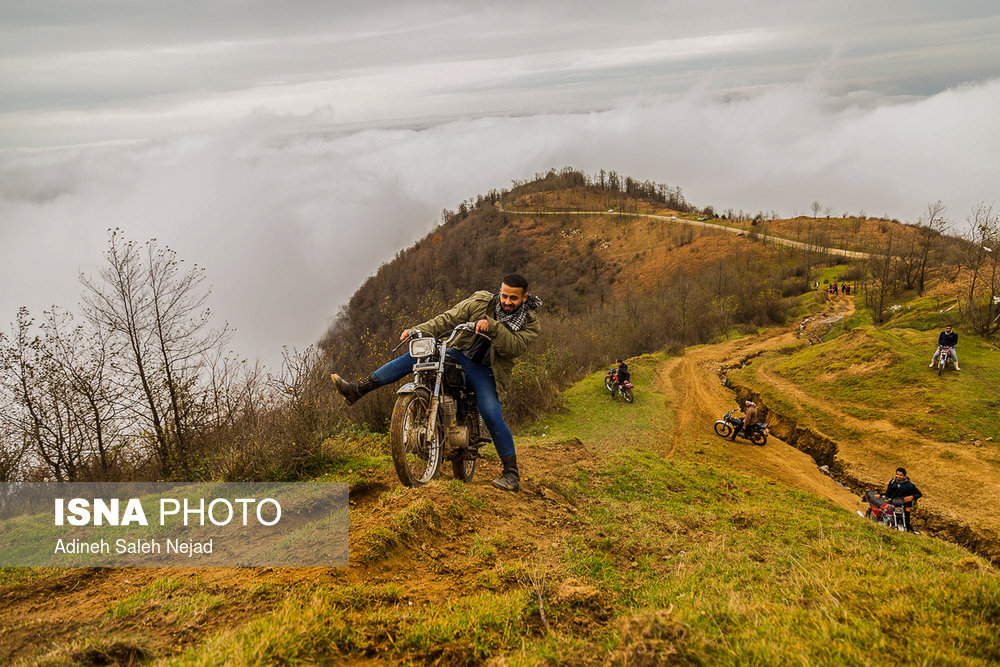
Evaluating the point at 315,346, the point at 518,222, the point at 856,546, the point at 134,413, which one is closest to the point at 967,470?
the point at 856,546

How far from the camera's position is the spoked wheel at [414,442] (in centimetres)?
503

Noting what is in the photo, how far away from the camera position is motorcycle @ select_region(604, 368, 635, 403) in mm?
21266

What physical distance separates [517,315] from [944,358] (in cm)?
2245

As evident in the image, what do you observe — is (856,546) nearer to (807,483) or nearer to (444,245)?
(807,483)

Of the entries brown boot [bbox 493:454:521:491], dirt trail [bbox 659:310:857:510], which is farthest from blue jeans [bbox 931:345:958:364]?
brown boot [bbox 493:454:521:491]

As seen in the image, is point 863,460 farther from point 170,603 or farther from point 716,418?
point 170,603

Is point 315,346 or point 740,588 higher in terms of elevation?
point 315,346

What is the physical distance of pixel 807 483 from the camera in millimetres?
14258

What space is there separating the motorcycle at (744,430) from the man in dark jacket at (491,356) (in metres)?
13.8

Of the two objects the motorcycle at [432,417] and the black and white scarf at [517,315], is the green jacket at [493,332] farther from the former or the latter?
the motorcycle at [432,417]

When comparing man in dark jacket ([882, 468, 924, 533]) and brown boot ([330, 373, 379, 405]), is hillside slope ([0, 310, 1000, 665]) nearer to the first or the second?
brown boot ([330, 373, 379, 405])

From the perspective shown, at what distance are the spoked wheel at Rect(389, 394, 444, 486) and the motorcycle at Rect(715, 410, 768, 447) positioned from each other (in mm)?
14669

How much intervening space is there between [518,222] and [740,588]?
106661 mm

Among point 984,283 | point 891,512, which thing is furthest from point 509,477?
point 984,283
